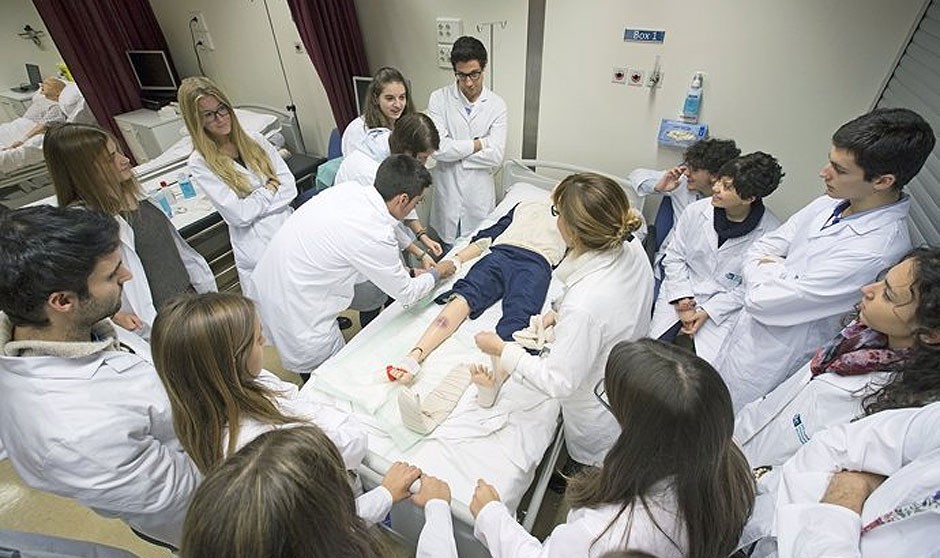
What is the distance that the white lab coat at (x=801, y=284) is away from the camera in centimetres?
138

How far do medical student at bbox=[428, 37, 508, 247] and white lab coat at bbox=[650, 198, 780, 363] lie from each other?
1.22 metres

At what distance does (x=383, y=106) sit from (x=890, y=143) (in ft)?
7.13

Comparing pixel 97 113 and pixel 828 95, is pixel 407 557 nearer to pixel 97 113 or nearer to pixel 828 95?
pixel 828 95

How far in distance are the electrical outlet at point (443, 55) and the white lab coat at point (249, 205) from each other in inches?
56.0

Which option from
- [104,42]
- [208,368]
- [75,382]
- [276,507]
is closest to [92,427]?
[75,382]

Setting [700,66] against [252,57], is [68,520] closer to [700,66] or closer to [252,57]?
[252,57]

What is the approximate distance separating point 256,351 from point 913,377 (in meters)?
1.58

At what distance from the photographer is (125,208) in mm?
1809

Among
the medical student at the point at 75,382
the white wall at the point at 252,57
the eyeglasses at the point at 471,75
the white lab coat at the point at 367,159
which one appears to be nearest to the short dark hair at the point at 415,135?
the white lab coat at the point at 367,159

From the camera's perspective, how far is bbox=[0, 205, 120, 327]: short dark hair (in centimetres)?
101

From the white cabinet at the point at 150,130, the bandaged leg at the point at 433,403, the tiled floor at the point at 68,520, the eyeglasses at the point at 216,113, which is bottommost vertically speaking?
the tiled floor at the point at 68,520

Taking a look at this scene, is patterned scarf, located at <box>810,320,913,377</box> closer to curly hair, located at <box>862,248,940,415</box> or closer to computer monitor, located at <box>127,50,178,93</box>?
curly hair, located at <box>862,248,940,415</box>

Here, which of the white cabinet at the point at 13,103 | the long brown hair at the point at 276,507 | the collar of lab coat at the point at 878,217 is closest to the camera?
the long brown hair at the point at 276,507

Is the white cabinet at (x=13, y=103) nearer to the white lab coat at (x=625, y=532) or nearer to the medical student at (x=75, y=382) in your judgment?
the medical student at (x=75, y=382)
